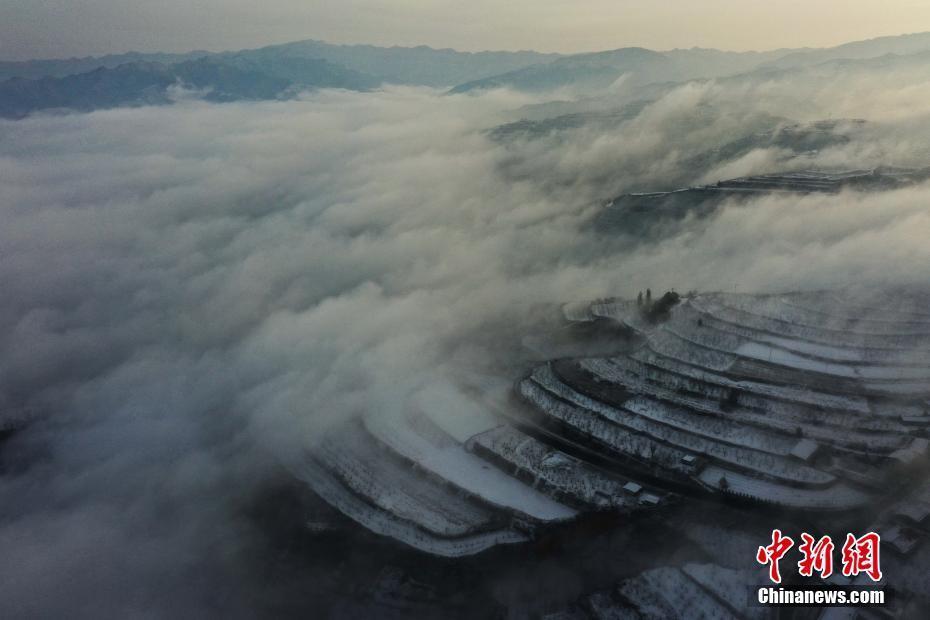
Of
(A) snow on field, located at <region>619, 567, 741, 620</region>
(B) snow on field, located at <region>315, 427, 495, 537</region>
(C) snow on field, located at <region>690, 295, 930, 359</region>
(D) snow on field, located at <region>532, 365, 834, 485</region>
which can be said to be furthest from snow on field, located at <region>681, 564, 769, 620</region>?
(C) snow on field, located at <region>690, 295, 930, 359</region>

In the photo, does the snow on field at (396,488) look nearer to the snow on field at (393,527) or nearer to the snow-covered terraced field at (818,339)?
the snow on field at (393,527)

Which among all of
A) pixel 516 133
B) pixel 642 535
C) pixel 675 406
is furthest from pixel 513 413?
pixel 516 133

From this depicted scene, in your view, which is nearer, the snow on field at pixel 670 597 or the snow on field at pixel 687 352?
the snow on field at pixel 670 597

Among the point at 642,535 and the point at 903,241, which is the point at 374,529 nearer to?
the point at 642,535

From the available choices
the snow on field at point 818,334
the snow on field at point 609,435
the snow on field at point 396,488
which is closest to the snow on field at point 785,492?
the snow on field at point 609,435

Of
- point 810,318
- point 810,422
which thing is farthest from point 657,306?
point 810,422

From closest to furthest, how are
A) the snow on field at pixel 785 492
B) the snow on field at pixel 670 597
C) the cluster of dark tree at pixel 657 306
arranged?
1. the snow on field at pixel 670 597
2. the snow on field at pixel 785 492
3. the cluster of dark tree at pixel 657 306
